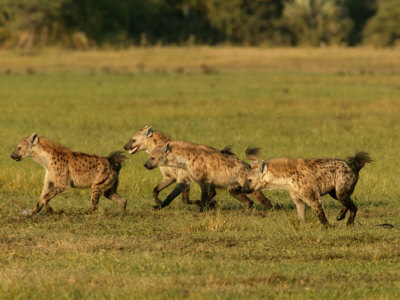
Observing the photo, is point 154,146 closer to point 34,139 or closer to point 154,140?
point 154,140

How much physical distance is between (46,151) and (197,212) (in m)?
1.94

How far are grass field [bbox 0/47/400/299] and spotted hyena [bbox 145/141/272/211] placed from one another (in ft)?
1.02

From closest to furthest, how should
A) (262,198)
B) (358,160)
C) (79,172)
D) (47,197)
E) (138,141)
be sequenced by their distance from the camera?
(358,160) → (47,197) → (79,172) → (262,198) → (138,141)

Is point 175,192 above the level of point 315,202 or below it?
below

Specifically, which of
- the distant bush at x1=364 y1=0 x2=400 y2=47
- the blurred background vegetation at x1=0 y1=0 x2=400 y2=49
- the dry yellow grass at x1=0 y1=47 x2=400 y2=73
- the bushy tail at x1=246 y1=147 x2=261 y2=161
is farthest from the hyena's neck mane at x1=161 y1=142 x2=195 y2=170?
the distant bush at x1=364 y1=0 x2=400 y2=47

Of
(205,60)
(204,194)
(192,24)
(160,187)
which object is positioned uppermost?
(192,24)

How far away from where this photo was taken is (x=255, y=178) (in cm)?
1023

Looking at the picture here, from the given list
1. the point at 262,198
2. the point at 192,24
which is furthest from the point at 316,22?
the point at 262,198

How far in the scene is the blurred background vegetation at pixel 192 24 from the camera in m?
52.4

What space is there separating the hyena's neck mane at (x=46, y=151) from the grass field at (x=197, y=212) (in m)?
0.68

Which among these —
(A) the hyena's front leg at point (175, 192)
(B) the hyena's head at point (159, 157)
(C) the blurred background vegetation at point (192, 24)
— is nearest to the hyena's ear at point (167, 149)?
(B) the hyena's head at point (159, 157)

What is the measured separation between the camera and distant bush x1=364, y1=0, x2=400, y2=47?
58.8 meters

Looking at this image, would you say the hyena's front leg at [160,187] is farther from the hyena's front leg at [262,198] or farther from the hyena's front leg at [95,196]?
the hyena's front leg at [262,198]

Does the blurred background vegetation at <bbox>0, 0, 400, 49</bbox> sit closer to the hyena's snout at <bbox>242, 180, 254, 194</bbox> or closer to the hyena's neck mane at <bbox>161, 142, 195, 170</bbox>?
the hyena's neck mane at <bbox>161, 142, 195, 170</bbox>
